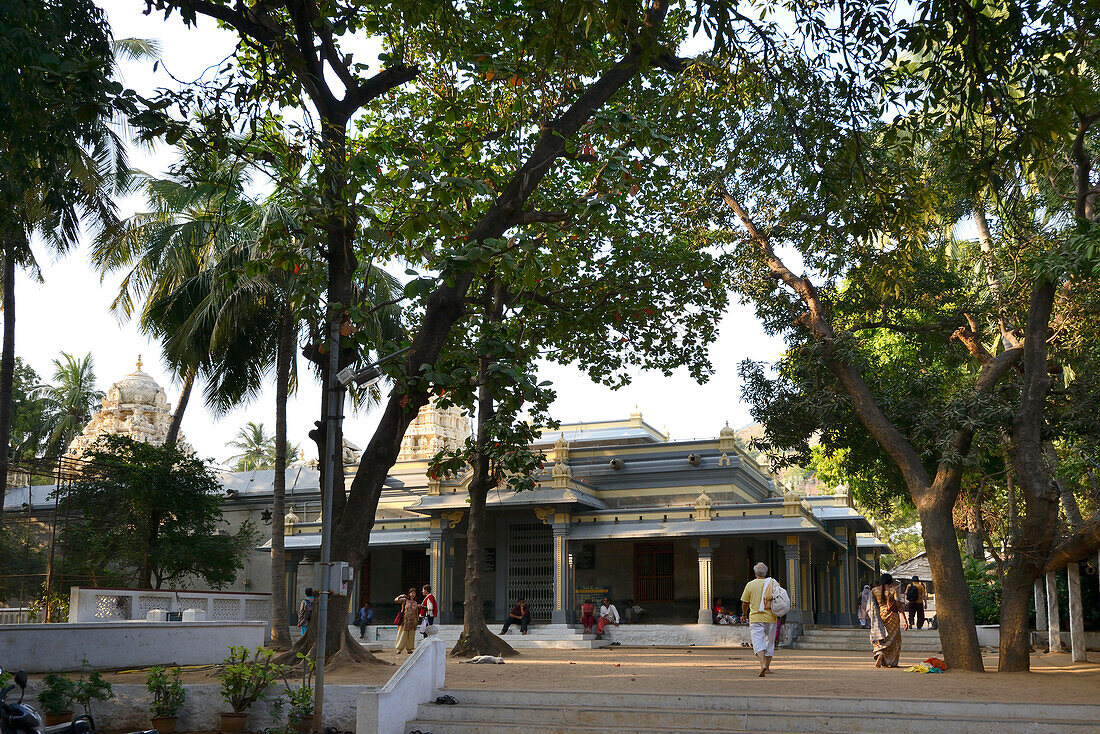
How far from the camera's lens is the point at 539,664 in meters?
16.3

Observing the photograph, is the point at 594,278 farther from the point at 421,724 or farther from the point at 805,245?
the point at 421,724

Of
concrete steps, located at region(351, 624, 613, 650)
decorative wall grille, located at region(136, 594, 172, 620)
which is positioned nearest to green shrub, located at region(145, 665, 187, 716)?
decorative wall grille, located at region(136, 594, 172, 620)

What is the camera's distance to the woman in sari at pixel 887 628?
1546 cm

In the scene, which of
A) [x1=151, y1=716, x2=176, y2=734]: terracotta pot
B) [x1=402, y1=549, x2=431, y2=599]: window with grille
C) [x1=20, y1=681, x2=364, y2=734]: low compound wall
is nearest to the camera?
[x1=151, y1=716, x2=176, y2=734]: terracotta pot

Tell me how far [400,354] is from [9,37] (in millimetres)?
5274

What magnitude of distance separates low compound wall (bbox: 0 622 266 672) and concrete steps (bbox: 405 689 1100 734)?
20.1 ft

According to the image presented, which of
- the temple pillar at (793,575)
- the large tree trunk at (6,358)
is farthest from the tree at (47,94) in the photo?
the temple pillar at (793,575)

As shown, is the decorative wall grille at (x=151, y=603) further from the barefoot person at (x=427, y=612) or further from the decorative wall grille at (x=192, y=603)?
the barefoot person at (x=427, y=612)

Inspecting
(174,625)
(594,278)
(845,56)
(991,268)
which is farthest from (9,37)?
(991,268)

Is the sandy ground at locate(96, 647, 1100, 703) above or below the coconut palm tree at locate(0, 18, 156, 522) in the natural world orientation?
below

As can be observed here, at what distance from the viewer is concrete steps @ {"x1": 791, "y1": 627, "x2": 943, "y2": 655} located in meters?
21.7

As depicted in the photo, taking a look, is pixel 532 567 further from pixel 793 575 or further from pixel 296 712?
pixel 296 712

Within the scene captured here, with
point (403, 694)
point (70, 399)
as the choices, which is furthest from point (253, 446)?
point (403, 694)

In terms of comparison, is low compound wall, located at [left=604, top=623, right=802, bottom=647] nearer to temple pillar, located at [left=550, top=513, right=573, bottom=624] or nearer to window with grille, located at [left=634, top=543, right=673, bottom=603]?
temple pillar, located at [left=550, top=513, right=573, bottom=624]
